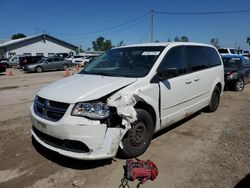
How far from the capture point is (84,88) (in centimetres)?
377

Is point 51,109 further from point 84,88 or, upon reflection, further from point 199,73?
point 199,73

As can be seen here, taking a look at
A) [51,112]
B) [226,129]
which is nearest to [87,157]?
[51,112]

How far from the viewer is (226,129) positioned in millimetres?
5422

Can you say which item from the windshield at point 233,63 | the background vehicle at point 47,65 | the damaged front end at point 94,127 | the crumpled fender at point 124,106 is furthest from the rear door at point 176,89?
the background vehicle at point 47,65

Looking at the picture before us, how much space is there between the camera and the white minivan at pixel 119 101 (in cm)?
340

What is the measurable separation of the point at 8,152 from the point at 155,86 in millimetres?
2834

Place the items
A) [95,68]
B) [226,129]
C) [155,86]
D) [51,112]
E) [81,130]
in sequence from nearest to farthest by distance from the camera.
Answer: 1. [81,130]
2. [51,112]
3. [155,86]
4. [95,68]
5. [226,129]

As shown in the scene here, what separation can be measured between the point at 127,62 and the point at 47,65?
2382 cm

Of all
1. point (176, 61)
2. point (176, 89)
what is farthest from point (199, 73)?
point (176, 89)

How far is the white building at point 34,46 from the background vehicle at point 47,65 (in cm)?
1880

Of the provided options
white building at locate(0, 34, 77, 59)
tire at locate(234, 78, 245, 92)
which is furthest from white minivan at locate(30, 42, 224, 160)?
white building at locate(0, 34, 77, 59)

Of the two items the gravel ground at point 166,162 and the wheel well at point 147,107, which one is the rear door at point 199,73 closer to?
the gravel ground at point 166,162

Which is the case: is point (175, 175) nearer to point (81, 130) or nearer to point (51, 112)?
point (81, 130)

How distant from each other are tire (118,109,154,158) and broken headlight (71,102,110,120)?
58 centimetres
